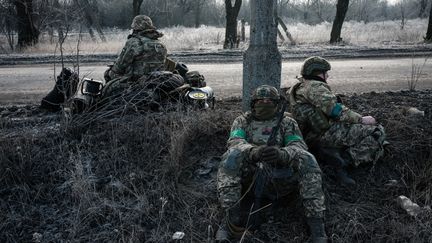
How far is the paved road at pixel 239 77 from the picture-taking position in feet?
24.1

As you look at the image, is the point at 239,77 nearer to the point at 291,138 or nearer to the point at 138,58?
the point at 138,58

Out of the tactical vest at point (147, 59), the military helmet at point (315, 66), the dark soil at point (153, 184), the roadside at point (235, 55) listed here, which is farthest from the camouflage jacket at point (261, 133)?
the roadside at point (235, 55)

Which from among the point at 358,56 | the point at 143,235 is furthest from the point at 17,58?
the point at 143,235

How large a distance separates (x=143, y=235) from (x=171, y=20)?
38.1m

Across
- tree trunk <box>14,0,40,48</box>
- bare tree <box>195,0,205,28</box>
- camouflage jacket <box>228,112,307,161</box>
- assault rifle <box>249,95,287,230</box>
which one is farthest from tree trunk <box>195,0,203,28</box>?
assault rifle <box>249,95,287,230</box>

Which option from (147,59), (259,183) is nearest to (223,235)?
(259,183)

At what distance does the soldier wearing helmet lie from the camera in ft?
17.6

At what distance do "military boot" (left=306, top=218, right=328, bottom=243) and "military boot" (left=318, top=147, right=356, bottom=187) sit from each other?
830 millimetres

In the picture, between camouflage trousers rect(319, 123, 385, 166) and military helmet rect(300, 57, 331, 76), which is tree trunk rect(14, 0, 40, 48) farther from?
camouflage trousers rect(319, 123, 385, 166)

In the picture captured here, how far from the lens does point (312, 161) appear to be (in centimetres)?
334

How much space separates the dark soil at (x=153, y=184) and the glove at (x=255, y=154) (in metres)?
0.59

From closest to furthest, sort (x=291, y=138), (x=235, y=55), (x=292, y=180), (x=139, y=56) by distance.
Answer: (x=292, y=180)
(x=291, y=138)
(x=139, y=56)
(x=235, y=55)

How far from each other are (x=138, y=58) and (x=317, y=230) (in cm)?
328

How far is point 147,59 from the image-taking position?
5.47m
